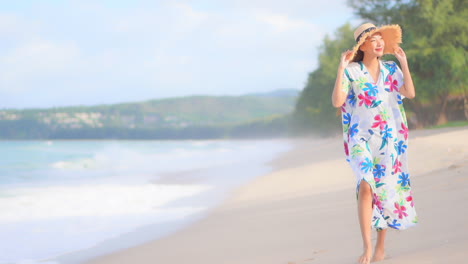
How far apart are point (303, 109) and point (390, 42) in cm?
6393

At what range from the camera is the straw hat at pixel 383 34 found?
4.31 metres

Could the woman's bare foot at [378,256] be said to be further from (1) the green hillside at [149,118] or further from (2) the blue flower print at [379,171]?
(1) the green hillside at [149,118]

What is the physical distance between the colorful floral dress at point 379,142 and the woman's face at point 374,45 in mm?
117

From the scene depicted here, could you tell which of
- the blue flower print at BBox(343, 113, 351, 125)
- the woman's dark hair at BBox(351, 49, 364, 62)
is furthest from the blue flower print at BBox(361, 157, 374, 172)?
the woman's dark hair at BBox(351, 49, 364, 62)

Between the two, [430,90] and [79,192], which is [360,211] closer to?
[79,192]

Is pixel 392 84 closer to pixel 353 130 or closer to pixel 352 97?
pixel 352 97

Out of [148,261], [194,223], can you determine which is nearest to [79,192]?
[194,223]

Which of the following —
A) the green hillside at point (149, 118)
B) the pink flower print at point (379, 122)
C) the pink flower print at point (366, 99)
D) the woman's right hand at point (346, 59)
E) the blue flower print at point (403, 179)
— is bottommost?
the green hillside at point (149, 118)

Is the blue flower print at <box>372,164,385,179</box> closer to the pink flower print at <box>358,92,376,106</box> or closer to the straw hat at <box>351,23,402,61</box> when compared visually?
the pink flower print at <box>358,92,376,106</box>

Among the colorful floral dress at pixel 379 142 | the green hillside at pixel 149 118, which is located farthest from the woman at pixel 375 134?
the green hillside at pixel 149 118

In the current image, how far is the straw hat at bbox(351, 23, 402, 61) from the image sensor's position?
14.1ft

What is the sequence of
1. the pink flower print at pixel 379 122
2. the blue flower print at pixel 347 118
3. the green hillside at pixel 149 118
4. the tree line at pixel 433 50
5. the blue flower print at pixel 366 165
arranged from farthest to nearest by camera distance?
1. the green hillside at pixel 149 118
2. the tree line at pixel 433 50
3. the blue flower print at pixel 347 118
4. the pink flower print at pixel 379 122
5. the blue flower print at pixel 366 165

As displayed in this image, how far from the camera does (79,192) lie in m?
14.6

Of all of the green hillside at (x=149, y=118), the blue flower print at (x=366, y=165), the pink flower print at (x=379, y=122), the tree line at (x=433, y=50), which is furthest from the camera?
the green hillside at (x=149, y=118)
